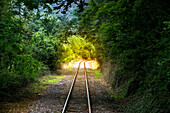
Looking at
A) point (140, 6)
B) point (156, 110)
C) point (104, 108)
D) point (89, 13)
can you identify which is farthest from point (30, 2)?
point (156, 110)

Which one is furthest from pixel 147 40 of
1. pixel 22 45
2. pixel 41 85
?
pixel 41 85

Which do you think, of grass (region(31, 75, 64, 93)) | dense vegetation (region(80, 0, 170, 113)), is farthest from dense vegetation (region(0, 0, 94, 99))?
dense vegetation (region(80, 0, 170, 113))

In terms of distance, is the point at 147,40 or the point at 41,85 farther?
the point at 41,85

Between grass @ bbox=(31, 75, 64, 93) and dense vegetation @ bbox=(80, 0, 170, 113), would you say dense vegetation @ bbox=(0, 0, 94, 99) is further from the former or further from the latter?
dense vegetation @ bbox=(80, 0, 170, 113)

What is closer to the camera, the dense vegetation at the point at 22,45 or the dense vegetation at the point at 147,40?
the dense vegetation at the point at 147,40

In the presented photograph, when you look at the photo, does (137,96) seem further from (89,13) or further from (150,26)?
(89,13)

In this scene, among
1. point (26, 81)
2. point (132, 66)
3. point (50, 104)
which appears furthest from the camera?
point (26, 81)

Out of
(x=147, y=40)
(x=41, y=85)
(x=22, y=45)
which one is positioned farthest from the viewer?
(x=41, y=85)

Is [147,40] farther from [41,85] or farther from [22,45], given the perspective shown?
[41,85]

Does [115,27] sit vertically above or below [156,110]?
above

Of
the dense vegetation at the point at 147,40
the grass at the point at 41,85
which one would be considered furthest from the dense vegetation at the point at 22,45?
the dense vegetation at the point at 147,40

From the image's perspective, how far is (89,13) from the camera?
9297 mm

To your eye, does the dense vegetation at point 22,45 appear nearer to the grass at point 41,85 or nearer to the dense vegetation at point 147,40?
the grass at point 41,85

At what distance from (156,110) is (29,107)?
5.18 m
